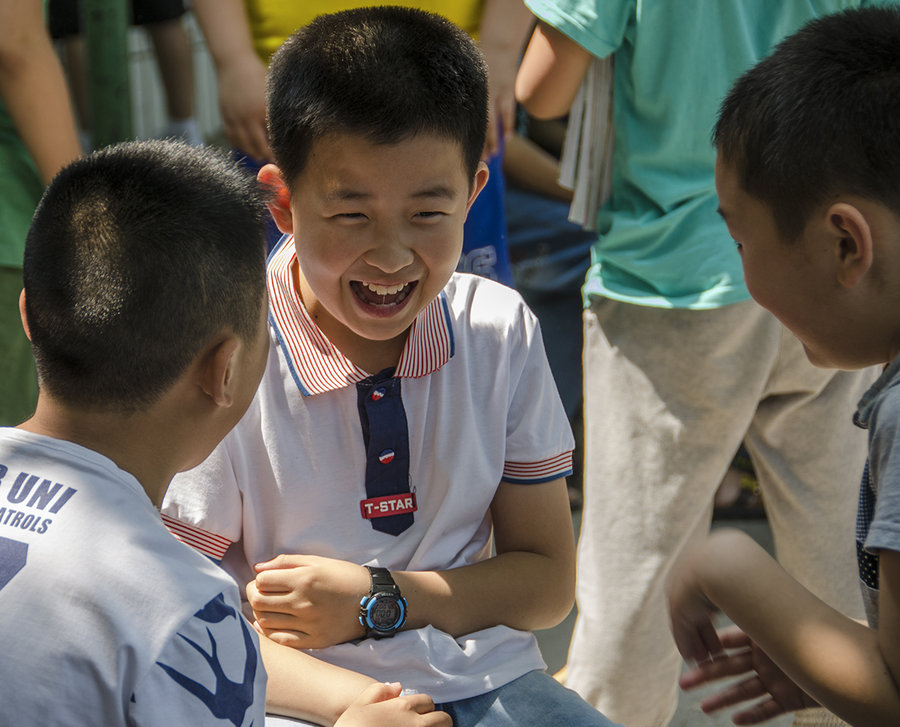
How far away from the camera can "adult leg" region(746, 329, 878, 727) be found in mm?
1996

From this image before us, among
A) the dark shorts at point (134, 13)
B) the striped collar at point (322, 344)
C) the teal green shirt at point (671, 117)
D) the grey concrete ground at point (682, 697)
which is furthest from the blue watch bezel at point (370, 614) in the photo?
the dark shorts at point (134, 13)

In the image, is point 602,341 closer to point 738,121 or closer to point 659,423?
point 659,423

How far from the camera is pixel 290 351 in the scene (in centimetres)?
149

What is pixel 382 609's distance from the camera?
139 cm

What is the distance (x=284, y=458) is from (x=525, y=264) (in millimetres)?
1865

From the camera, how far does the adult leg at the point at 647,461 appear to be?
1.93 m

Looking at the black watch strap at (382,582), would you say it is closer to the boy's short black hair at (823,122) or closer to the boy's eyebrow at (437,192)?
the boy's eyebrow at (437,192)

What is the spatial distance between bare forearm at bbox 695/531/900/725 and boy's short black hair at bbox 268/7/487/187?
0.66 metres

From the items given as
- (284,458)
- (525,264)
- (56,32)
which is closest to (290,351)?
(284,458)

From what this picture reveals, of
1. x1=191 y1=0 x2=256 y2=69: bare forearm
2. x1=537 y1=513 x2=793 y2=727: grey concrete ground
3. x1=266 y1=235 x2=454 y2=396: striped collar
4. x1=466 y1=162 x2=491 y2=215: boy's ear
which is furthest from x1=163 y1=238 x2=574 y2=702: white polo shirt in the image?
x1=537 y1=513 x2=793 y2=727: grey concrete ground

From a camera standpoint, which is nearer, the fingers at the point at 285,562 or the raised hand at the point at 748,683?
the raised hand at the point at 748,683

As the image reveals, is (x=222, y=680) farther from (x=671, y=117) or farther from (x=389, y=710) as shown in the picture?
(x=671, y=117)

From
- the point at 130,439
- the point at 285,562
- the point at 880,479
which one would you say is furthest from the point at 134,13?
the point at 880,479

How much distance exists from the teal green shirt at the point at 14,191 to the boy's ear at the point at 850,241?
1403 millimetres
